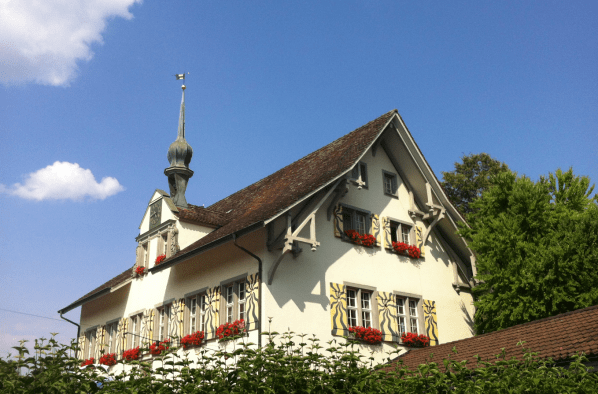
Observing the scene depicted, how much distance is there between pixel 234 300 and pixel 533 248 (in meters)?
8.92

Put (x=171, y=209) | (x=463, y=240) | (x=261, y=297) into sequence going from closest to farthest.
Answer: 1. (x=261, y=297)
2. (x=171, y=209)
3. (x=463, y=240)

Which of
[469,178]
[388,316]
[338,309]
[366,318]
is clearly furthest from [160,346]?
[469,178]

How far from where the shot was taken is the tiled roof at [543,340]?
12031mm

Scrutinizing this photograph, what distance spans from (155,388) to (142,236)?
1531cm

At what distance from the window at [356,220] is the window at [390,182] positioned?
168 centimetres

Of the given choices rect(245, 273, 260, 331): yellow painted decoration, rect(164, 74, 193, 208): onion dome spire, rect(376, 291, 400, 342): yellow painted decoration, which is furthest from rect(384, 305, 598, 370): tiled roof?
rect(164, 74, 193, 208): onion dome spire

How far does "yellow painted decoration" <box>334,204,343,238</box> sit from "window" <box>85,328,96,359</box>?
40.0 feet

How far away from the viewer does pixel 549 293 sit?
17297mm

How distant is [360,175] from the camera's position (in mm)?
17734

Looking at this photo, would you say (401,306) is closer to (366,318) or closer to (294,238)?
(366,318)

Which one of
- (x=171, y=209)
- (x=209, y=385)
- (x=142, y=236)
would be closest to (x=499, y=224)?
(x=171, y=209)

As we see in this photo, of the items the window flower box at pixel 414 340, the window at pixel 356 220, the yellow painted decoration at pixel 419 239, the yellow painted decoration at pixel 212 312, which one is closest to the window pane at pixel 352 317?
the window flower box at pixel 414 340

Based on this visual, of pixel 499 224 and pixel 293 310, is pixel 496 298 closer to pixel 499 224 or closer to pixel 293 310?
pixel 499 224

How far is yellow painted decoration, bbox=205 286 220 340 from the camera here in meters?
16.5
